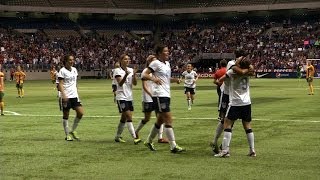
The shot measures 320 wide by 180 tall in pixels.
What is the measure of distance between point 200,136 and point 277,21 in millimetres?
75521

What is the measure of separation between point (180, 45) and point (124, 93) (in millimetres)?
74324

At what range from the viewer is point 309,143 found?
47.4 ft

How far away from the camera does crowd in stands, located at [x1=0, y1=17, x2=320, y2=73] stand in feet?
251

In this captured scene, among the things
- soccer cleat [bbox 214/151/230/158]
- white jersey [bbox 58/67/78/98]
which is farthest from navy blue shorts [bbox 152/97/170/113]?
white jersey [bbox 58/67/78/98]

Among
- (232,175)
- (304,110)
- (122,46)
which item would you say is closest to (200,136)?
(232,175)

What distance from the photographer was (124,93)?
49.6ft

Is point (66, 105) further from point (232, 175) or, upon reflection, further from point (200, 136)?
point (232, 175)

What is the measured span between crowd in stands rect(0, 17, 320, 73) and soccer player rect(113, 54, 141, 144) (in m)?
59.1

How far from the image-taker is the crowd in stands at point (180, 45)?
7654 cm

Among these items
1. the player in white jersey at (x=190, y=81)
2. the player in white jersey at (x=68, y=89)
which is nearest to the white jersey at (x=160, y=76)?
the player in white jersey at (x=68, y=89)

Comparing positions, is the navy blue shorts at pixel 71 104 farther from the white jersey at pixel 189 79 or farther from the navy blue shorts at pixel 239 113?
the white jersey at pixel 189 79

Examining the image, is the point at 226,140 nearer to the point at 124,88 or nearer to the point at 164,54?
the point at 164,54

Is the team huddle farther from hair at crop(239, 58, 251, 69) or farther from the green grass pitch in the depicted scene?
the green grass pitch

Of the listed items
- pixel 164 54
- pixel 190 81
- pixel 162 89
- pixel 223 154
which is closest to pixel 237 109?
pixel 223 154
